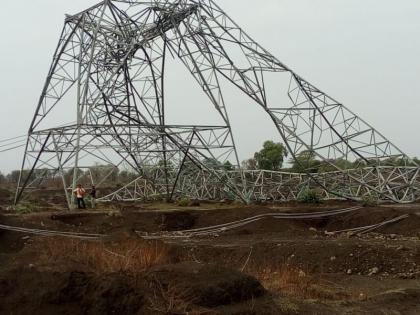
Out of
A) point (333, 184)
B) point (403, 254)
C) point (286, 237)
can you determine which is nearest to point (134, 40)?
point (333, 184)

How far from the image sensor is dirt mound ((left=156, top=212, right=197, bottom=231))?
73.6 ft

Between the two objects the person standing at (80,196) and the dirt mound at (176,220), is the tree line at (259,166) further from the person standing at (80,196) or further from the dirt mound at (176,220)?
the dirt mound at (176,220)

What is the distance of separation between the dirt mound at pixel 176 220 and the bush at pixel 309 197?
26.0ft

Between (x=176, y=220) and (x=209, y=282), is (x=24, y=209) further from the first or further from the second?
(x=209, y=282)

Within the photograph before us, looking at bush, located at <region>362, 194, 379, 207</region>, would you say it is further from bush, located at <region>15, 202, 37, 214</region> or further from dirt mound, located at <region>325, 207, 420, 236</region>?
bush, located at <region>15, 202, 37, 214</region>

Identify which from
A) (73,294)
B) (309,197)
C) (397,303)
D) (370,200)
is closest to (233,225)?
(309,197)

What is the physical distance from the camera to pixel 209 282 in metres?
7.20

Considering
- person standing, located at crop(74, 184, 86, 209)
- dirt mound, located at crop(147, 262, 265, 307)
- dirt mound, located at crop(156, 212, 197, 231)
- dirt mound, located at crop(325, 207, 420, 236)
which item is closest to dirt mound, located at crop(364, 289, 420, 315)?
dirt mound, located at crop(147, 262, 265, 307)

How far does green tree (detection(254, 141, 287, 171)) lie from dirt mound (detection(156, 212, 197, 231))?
1469 inches

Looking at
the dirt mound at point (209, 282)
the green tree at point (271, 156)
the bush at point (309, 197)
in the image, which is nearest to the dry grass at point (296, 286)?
the dirt mound at point (209, 282)

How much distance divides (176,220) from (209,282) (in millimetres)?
16020

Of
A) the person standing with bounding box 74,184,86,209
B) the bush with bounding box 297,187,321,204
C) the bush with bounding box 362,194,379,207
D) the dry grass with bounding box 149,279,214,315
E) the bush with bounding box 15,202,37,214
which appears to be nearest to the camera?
the dry grass with bounding box 149,279,214,315

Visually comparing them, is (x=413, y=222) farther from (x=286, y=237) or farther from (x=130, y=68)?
(x=130, y=68)

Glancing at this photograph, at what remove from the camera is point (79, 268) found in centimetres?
734
